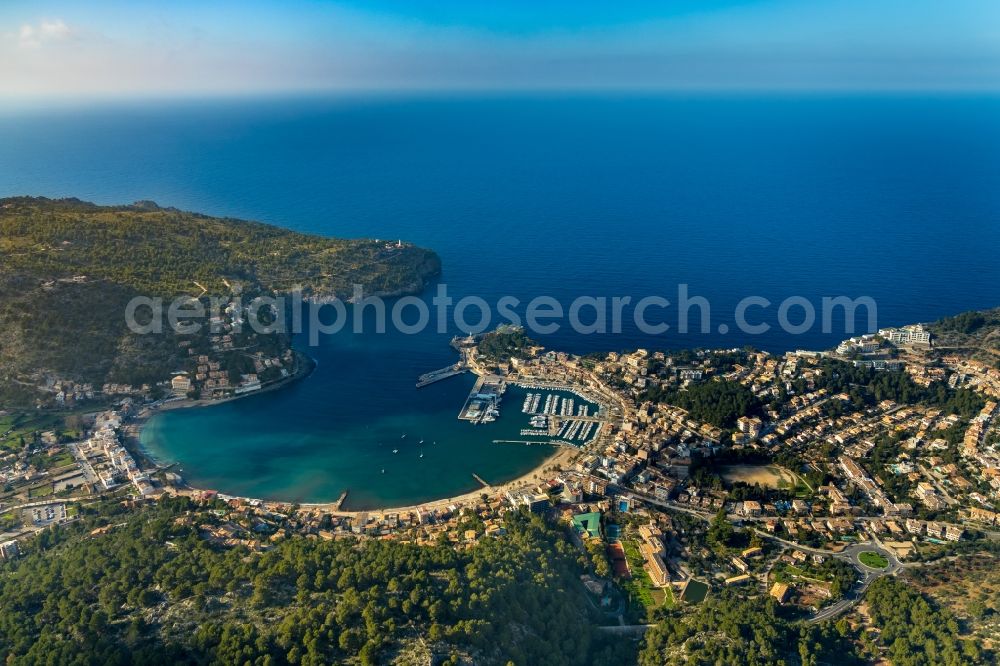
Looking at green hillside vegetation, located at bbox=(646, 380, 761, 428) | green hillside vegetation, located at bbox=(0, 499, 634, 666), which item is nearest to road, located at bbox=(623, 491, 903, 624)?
green hillside vegetation, located at bbox=(0, 499, 634, 666)

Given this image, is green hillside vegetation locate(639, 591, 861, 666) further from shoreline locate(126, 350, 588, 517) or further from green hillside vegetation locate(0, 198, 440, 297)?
green hillside vegetation locate(0, 198, 440, 297)

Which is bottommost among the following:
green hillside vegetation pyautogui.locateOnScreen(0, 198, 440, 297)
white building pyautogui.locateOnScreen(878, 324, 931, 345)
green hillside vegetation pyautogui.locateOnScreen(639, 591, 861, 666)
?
green hillside vegetation pyautogui.locateOnScreen(639, 591, 861, 666)

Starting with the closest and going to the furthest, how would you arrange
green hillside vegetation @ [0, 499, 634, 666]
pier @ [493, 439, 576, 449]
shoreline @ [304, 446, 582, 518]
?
green hillside vegetation @ [0, 499, 634, 666] < shoreline @ [304, 446, 582, 518] < pier @ [493, 439, 576, 449]

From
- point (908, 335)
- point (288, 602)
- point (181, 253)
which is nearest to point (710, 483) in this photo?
point (288, 602)

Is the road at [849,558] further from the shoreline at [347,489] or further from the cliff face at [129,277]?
the cliff face at [129,277]

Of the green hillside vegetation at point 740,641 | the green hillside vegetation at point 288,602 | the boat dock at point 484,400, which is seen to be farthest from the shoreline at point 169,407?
the green hillside vegetation at point 740,641

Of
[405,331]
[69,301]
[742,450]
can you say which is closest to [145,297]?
[69,301]
